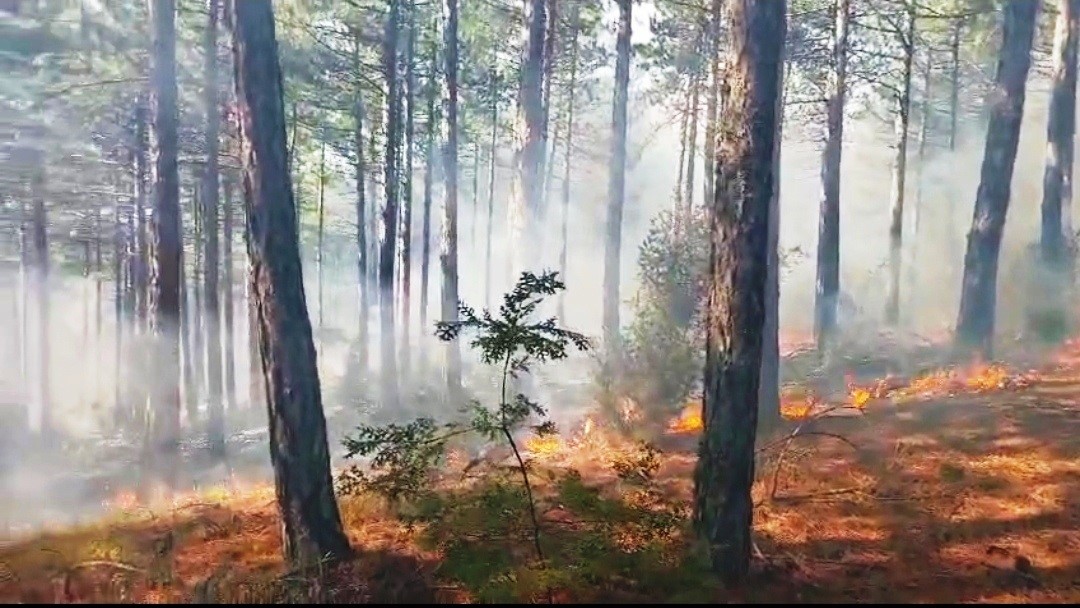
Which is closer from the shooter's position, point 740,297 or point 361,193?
point 740,297

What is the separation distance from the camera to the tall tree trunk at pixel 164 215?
13.2 meters

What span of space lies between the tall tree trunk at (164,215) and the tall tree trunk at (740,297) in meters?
10.0

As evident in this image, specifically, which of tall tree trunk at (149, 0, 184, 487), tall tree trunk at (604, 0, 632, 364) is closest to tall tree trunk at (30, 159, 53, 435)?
tall tree trunk at (149, 0, 184, 487)

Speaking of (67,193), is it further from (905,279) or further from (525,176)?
(905,279)

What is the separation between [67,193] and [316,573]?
75.3ft

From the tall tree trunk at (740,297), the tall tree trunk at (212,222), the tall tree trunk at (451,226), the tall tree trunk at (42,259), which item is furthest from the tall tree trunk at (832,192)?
the tall tree trunk at (42,259)

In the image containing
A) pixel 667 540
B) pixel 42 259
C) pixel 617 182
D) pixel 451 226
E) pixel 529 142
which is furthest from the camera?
pixel 42 259

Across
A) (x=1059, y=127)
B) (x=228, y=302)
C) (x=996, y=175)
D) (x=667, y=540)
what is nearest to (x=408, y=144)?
(x=228, y=302)

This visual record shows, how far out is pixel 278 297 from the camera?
21.8 feet

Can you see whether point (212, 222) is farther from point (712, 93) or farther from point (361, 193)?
point (712, 93)

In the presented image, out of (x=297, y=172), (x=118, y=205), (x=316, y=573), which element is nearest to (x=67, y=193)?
(x=118, y=205)

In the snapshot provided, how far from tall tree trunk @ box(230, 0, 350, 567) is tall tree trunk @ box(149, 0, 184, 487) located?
7.39 metres

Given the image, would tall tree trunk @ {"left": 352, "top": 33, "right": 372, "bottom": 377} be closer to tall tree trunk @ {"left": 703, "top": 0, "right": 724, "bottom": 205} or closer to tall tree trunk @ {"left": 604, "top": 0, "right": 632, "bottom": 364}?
tall tree trunk @ {"left": 604, "top": 0, "right": 632, "bottom": 364}

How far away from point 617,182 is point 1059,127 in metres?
9.62
